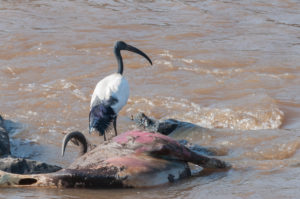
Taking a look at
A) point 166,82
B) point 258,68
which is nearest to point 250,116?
point 166,82


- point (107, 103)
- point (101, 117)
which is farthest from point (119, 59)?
point (101, 117)

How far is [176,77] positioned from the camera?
10.3 m

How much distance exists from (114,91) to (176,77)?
2573mm

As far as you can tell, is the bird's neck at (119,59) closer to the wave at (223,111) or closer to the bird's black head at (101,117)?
the wave at (223,111)

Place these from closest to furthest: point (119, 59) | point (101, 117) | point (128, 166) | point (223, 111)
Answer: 1. point (128, 166)
2. point (101, 117)
3. point (223, 111)
4. point (119, 59)

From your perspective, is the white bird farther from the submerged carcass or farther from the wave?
the submerged carcass

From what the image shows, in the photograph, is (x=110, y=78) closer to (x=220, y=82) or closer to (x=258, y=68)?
(x=220, y=82)

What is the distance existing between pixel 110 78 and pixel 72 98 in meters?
0.91

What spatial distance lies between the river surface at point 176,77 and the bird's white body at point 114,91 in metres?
0.34

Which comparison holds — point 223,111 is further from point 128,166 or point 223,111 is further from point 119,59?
point 128,166

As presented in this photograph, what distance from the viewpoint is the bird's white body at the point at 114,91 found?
25.3 feet

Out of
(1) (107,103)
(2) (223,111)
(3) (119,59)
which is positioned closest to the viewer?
(1) (107,103)

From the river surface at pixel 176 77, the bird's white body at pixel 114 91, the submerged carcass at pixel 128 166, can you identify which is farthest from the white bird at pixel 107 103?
the submerged carcass at pixel 128 166

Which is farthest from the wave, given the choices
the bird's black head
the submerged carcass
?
the submerged carcass
